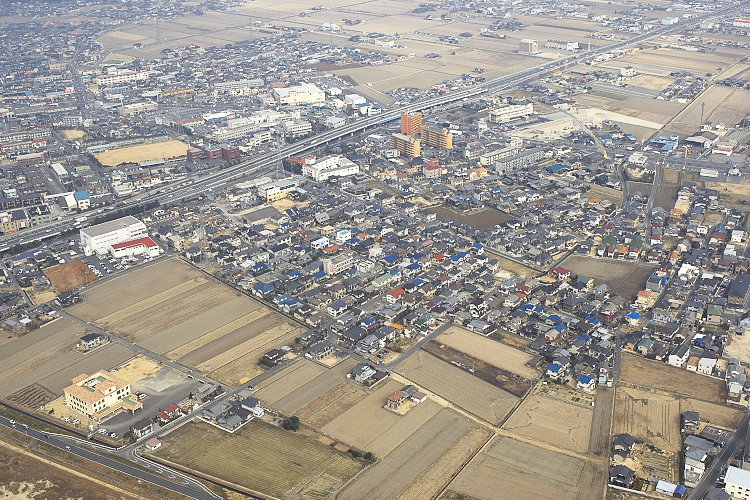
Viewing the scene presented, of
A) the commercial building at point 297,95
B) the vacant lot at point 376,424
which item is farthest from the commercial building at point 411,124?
the vacant lot at point 376,424

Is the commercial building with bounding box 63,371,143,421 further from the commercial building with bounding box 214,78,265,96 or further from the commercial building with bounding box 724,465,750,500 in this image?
the commercial building with bounding box 214,78,265,96

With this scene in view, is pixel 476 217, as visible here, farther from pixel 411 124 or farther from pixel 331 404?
pixel 331 404

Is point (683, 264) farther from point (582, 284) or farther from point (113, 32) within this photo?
point (113, 32)

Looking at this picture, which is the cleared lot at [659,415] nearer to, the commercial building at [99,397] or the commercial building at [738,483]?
the commercial building at [738,483]

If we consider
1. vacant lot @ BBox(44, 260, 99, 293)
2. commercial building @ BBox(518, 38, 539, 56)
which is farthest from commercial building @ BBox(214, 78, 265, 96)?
vacant lot @ BBox(44, 260, 99, 293)

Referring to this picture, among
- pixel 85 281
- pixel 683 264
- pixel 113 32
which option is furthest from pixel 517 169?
pixel 113 32

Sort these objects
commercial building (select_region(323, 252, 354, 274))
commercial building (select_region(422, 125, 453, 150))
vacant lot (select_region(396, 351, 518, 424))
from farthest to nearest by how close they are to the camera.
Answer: commercial building (select_region(422, 125, 453, 150)) → commercial building (select_region(323, 252, 354, 274)) → vacant lot (select_region(396, 351, 518, 424))
